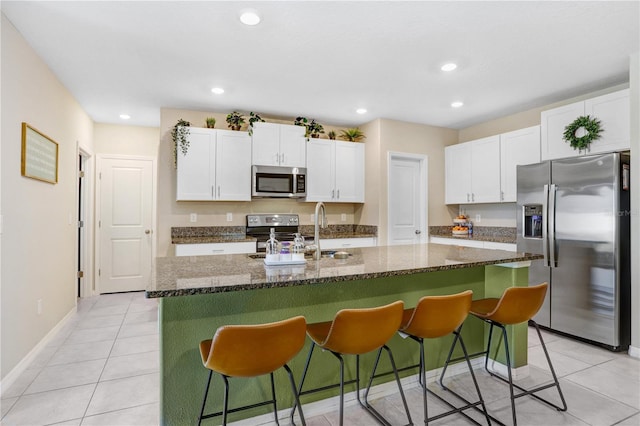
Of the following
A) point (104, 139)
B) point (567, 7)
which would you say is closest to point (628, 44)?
point (567, 7)

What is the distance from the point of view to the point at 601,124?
3.28 metres

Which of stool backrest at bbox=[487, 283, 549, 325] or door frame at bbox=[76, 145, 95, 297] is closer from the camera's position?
stool backrest at bbox=[487, 283, 549, 325]

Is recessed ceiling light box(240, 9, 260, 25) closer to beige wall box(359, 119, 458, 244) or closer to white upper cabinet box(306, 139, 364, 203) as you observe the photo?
white upper cabinet box(306, 139, 364, 203)

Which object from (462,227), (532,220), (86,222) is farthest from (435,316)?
(86,222)

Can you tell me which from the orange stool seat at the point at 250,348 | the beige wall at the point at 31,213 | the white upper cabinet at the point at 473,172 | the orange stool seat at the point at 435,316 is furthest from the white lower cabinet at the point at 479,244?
the beige wall at the point at 31,213

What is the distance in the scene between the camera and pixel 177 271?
5.95ft

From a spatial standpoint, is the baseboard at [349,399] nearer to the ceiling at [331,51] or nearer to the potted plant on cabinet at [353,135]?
the ceiling at [331,51]

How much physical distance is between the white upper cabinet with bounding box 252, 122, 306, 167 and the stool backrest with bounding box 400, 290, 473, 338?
3.16 metres

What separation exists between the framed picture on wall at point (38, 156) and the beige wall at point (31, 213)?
0.18 ft

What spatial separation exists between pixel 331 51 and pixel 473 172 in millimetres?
2924

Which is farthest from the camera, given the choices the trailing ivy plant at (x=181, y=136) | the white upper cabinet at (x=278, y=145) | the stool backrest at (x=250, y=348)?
the white upper cabinet at (x=278, y=145)

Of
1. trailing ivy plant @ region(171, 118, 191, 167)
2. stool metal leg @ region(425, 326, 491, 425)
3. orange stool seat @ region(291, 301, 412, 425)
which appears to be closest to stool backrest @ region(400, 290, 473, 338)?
orange stool seat @ region(291, 301, 412, 425)

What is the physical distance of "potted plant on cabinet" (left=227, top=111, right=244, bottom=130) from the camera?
436 centimetres

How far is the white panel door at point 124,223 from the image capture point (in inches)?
200
